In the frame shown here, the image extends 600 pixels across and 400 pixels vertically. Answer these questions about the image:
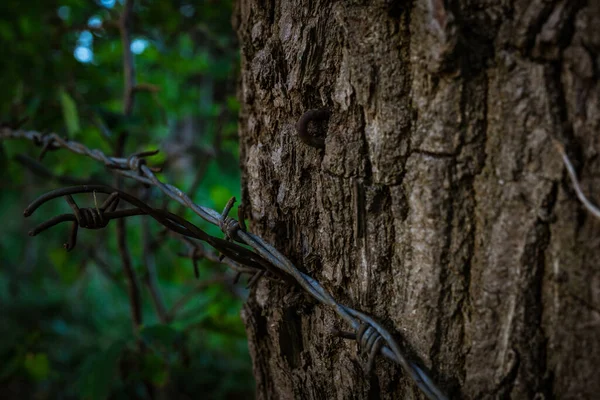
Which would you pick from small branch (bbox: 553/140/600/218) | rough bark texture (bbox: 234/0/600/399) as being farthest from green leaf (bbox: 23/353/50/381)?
small branch (bbox: 553/140/600/218)

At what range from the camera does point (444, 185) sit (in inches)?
20.7

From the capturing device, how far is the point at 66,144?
1.03 m

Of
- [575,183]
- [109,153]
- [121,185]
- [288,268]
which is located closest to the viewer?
[575,183]

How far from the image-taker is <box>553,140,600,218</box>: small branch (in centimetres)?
44

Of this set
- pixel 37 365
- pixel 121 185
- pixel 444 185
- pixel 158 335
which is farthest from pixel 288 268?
pixel 37 365

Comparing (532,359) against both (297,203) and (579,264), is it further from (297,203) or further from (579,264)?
(297,203)

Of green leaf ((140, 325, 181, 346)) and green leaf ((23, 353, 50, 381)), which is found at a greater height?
green leaf ((140, 325, 181, 346))

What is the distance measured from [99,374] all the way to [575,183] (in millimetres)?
1198

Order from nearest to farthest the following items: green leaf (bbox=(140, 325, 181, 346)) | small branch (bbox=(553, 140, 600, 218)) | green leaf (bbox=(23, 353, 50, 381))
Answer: small branch (bbox=(553, 140, 600, 218)), green leaf (bbox=(140, 325, 181, 346)), green leaf (bbox=(23, 353, 50, 381))

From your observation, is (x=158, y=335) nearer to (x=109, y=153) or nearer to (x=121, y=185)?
(x=121, y=185)

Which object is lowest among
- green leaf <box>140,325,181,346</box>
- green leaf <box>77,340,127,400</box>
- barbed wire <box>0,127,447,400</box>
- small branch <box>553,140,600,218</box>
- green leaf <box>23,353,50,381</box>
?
green leaf <box>23,353,50,381</box>

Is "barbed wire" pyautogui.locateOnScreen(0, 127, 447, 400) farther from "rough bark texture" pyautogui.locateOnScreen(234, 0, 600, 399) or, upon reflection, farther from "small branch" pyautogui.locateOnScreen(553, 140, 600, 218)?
"small branch" pyautogui.locateOnScreen(553, 140, 600, 218)

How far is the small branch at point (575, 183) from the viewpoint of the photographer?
441 millimetres

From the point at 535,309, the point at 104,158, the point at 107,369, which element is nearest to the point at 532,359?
the point at 535,309
